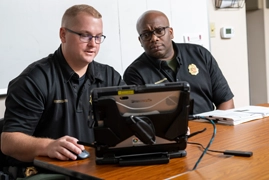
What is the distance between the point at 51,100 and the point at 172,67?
42.4 inches

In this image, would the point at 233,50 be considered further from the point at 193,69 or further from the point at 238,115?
the point at 238,115

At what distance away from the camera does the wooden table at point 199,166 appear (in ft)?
3.89

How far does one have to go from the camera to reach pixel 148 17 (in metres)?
2.68

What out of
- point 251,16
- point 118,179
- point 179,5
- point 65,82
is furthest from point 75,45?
point 251,16

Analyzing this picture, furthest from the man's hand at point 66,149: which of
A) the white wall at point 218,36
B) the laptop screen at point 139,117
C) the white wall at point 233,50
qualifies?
the white wall at point 233,50

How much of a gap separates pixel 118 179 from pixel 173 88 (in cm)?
35

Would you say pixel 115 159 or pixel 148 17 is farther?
pixel 148 17

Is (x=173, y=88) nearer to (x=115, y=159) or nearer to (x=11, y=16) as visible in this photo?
(x=115, y=159)

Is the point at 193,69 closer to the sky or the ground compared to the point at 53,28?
closer to the ground

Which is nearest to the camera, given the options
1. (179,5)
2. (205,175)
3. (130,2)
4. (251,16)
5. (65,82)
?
(205,175)

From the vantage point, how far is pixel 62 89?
195 cm

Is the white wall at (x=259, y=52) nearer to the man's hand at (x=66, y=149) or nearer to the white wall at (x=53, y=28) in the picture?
the white wall at (x=53, y=28)

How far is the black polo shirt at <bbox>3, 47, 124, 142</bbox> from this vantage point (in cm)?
179

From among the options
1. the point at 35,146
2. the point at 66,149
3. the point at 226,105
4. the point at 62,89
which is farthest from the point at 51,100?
the point at 226,105
